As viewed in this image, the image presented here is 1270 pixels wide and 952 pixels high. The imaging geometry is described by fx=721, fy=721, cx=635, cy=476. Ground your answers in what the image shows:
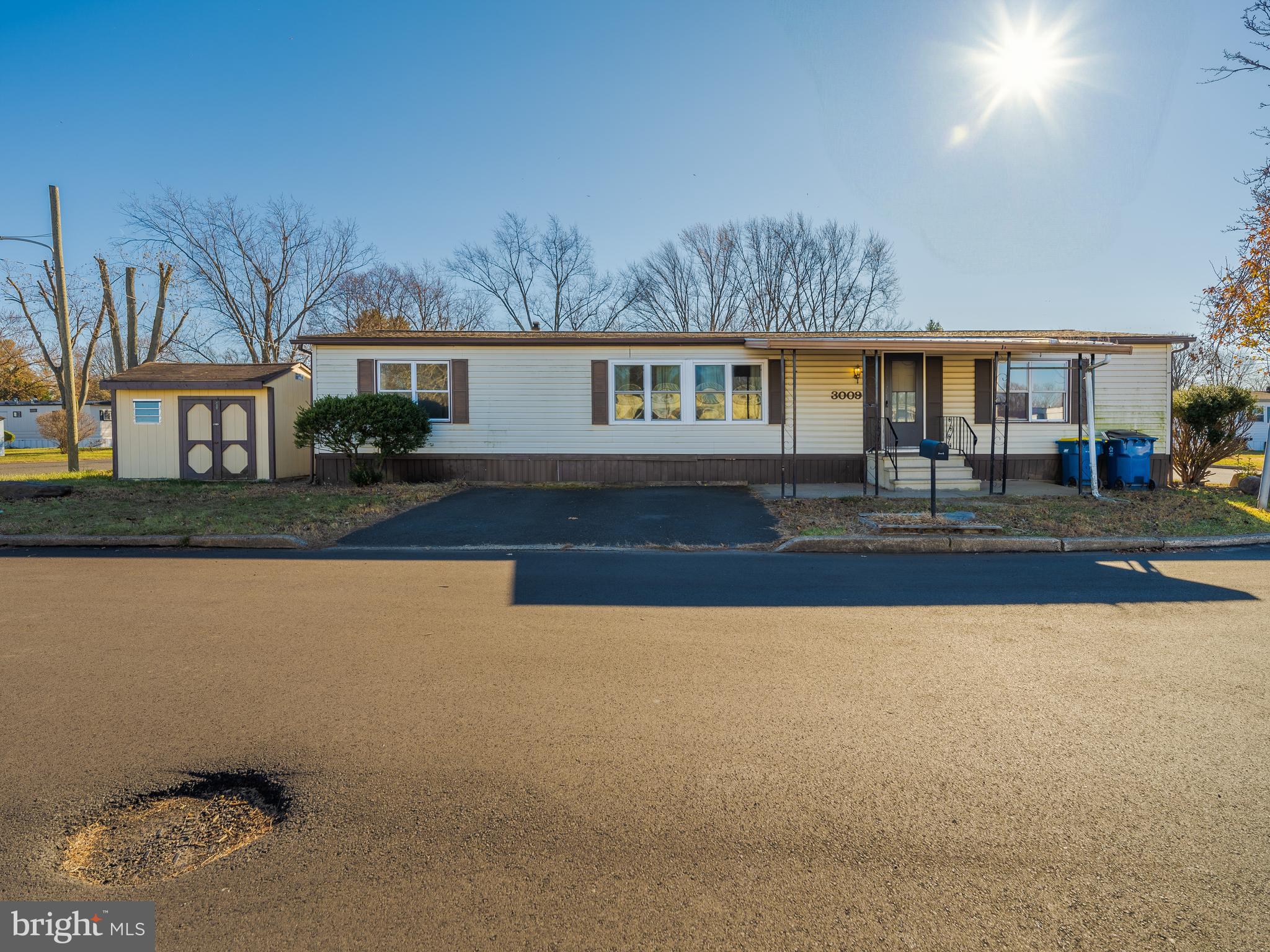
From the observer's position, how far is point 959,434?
16172 millimetres

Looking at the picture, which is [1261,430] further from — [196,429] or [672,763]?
[196,429]

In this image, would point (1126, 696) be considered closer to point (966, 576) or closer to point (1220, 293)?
point (966, 576)

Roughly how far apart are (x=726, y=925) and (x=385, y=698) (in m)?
2.41

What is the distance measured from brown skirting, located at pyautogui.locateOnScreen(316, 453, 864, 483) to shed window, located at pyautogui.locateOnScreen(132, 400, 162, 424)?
5.01m

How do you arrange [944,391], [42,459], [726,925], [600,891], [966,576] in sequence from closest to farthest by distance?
1. [726,925]
2. [600,891]
3. [966,576]
4. [944,391]
5. [42,459]

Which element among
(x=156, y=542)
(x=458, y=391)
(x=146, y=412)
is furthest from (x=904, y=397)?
(x=146, y=412)

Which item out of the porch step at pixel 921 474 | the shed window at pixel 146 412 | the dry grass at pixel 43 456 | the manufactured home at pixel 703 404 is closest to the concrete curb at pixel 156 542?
the manufactured home at pixel 703 404

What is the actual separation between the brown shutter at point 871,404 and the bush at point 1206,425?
6885mm

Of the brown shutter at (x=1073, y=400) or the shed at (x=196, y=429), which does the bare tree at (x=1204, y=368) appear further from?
the shed at (x=196, y=429)

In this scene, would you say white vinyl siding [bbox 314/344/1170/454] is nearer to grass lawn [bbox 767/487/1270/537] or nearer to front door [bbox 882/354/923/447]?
front door [bbox 882/354/923/447]

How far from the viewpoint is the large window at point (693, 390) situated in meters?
16.4

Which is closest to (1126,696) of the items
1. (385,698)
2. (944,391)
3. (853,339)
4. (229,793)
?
(385,698)

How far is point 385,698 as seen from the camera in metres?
3.92

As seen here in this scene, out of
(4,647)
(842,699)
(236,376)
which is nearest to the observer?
(842,699)
